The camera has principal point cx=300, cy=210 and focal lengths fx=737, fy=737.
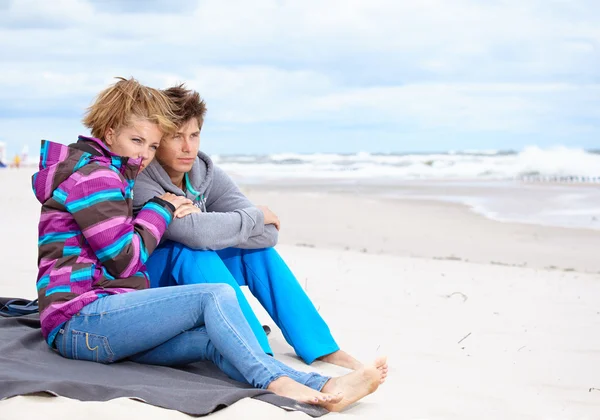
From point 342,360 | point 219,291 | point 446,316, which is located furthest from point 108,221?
point 446,316

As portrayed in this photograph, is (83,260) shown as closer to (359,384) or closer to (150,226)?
(150,226)

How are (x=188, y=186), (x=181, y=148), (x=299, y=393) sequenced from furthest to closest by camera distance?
(x=188, y=186), (x=181, y=148), (x=299, y=393)

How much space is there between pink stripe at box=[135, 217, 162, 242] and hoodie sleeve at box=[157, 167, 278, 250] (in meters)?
0.24

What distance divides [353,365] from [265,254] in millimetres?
785

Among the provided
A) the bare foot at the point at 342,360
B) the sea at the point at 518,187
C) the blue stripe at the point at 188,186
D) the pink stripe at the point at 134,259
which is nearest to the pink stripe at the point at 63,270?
the pink stripe at the point at 134,259

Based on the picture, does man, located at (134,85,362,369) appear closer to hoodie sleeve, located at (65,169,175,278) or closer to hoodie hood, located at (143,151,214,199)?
hoodie hood, located at (143,151,214,199)

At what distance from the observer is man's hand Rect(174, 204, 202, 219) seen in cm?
375

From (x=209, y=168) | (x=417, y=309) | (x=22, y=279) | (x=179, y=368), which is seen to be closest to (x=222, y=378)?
(x=179, y=368)

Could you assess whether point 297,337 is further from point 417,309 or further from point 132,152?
point 417,309

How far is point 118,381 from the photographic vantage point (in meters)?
3.27

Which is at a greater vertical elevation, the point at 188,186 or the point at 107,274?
the point at 188,186

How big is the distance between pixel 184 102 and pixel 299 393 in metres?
1.63

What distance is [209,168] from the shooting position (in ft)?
14.2

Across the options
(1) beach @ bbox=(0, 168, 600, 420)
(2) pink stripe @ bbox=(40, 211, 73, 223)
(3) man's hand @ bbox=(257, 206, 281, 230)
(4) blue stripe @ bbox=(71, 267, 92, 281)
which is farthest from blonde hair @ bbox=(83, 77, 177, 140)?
(1) beach @ bbox=(0, 168, 600, 420)
